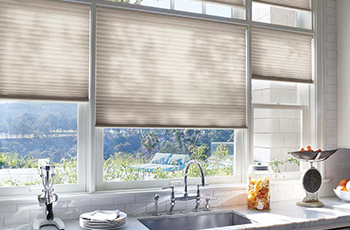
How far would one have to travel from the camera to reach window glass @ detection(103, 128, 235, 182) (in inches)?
123

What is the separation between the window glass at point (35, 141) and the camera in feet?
9.15

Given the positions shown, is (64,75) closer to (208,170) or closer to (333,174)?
(208,170)

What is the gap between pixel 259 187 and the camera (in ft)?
10.5

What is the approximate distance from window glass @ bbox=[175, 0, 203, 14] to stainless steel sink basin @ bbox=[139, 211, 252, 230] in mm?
1647

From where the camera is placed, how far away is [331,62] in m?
3.87

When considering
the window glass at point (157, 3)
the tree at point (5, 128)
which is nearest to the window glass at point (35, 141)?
the tree at point (5, 128)

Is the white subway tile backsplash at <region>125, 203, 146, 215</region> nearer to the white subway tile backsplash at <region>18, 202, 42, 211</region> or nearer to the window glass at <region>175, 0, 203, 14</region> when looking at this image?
the white subway tile backsplash at <region>18, 202, 42, 211</region>

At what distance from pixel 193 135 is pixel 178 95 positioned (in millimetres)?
391

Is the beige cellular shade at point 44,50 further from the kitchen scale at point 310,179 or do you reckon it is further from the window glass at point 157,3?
the kitchen scale at point 310,179

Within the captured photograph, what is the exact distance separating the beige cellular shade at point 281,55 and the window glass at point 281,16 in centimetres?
15

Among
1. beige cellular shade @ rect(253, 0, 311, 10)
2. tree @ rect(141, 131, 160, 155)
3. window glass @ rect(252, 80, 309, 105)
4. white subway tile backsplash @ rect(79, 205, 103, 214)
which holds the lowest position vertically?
white subway tile backsplash @ rect(79, 205, 103, 214)

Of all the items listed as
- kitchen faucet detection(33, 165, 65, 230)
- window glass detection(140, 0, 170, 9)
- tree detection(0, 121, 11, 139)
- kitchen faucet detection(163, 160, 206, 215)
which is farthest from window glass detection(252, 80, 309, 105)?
tree detection(0, 121, 11, 139)

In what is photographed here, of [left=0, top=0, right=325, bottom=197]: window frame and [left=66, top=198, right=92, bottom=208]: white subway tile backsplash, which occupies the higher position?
[left=0, top=0, right=325, bottom=197]: window frame

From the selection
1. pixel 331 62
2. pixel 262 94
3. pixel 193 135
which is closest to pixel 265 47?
pixel 262 94
